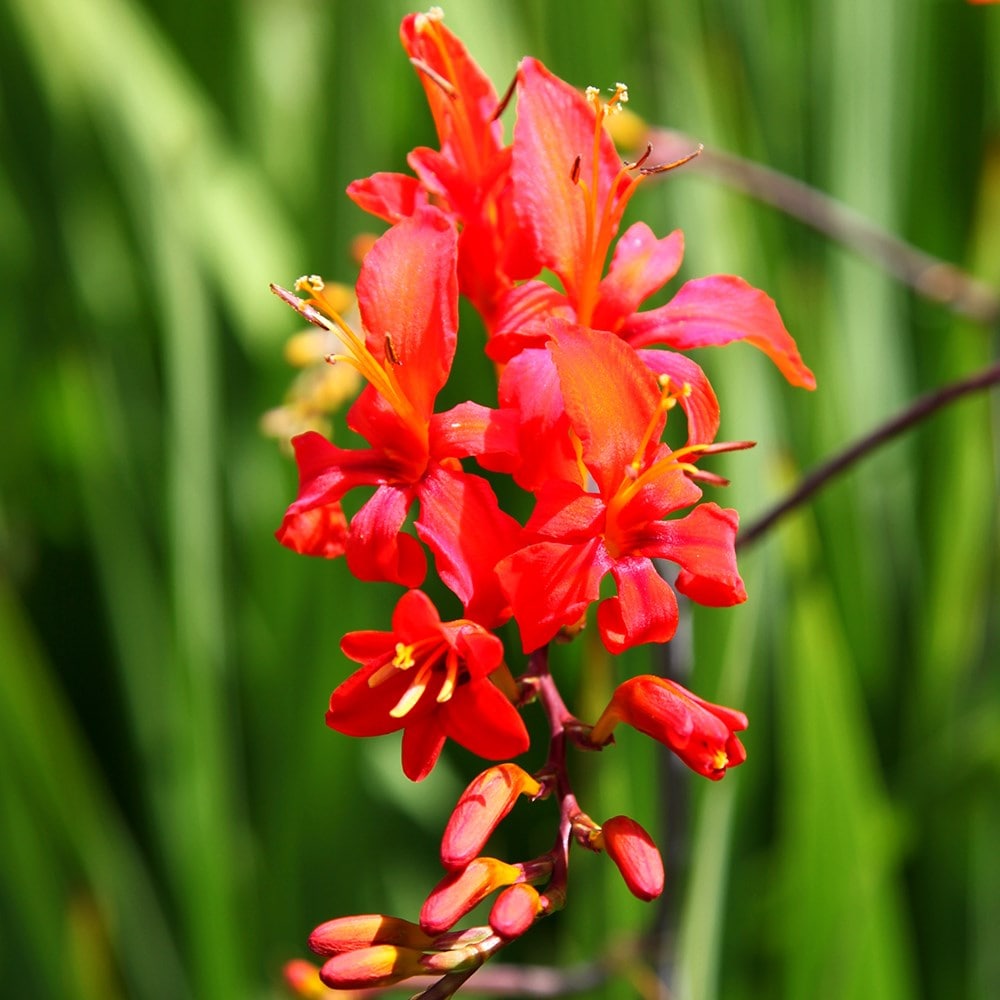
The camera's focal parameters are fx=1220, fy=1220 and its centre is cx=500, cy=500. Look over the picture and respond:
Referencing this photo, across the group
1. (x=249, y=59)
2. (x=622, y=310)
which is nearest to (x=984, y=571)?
(x=622, y=310)

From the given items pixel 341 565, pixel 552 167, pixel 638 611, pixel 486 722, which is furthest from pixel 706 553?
pixel 341 565

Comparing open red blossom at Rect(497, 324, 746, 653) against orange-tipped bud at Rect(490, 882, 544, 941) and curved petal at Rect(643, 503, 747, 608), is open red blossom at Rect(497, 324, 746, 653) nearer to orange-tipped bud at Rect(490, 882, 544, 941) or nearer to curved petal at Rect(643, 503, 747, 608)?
curved petal at Rect(643, 503, 747, 608)

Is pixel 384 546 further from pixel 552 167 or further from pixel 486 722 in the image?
pixel 552 167

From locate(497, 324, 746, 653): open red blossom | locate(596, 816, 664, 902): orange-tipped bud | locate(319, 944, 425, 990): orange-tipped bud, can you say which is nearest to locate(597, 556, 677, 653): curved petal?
locate(497, 324, 746, 653): open red blossom

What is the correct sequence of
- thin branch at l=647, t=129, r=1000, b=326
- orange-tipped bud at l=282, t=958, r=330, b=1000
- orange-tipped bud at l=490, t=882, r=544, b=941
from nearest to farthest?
orange-tipped bud at l=490, t=882, r=544, b=941 < orange-tipped bud at l=282, t=958, r=330, b=1000 < thin branch at l=647, t=129, r=1000, b=326

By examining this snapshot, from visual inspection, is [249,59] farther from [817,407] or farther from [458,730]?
[458,730]
